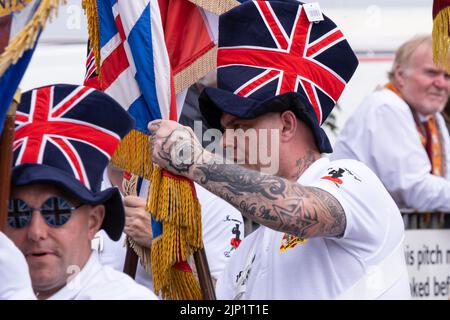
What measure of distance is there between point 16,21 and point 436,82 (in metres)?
4.38

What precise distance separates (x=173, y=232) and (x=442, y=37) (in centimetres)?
130

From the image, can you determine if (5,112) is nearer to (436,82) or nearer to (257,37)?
(257,37)

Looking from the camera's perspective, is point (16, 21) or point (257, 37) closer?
point (16, 21)

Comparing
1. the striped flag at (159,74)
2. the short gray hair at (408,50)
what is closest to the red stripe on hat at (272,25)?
the striped flag at (159,74)

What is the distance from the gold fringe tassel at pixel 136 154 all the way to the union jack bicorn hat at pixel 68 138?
64 cm

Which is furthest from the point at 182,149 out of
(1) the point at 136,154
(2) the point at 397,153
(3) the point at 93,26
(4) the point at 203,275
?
(2) the point at 397,153

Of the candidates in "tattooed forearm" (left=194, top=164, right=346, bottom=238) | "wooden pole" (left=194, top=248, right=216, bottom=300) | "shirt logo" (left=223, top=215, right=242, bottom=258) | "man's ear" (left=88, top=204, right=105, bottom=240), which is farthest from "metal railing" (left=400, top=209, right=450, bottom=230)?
"man's ear" (left=88, top=204, right=105, bottom=240)

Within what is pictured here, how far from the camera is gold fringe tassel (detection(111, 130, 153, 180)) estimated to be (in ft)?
15.0

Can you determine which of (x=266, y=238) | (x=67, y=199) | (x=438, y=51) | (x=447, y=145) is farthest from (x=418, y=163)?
(x=67, y=199)

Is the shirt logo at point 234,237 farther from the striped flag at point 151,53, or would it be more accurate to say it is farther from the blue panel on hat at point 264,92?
the blue panel on hat at point 264,92

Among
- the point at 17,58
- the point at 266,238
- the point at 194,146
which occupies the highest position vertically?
the point at 17,58

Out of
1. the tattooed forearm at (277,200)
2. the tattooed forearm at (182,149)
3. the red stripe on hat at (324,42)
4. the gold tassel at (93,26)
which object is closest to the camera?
the tattooed forearm at (277,200)

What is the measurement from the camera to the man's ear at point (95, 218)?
12.9ft

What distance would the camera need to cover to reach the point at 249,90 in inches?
168
